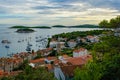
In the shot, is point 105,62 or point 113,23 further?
point 105,62

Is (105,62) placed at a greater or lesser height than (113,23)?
lesser

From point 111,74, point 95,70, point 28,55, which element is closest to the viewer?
point 95,70

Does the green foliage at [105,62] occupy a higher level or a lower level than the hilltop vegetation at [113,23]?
lower

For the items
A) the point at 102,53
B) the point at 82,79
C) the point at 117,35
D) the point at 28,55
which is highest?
the point at 117,35

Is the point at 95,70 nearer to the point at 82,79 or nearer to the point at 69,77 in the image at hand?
the point at 82,79

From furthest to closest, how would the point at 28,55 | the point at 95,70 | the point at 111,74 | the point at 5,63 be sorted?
1. the point at 28,55
2. the point at 5,63
3. the point at 111,74
4. the point at 95,70

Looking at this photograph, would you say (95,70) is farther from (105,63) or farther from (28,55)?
(28,55)

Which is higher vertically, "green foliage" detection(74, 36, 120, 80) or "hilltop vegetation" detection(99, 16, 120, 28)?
"hilltop vegetation" detection(99, 16, 120, 28)

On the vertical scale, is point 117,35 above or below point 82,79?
above

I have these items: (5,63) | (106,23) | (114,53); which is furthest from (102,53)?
(5,63)

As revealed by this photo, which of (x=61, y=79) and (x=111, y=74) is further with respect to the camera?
(x=61, y=79)
